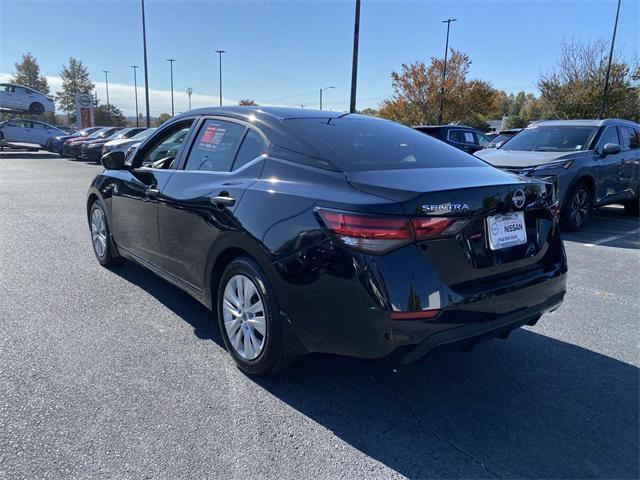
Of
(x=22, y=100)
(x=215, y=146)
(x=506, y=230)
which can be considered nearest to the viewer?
(x=506, y=230)

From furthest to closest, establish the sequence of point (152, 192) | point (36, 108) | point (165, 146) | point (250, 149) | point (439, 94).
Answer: point (439, 94), point (36, 108), point (165, 146), point (152, 192), point (250, 149)

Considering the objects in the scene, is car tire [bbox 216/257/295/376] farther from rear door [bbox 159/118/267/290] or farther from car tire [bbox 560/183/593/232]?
car tire [bbox 560/183/593/232]

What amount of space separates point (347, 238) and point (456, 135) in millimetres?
12637

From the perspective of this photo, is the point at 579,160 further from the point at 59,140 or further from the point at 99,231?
the point at 59,140

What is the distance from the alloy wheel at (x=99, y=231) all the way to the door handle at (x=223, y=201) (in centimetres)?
248

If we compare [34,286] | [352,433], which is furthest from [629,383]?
[34,286]

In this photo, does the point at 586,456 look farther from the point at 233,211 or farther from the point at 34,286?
the point at 34,286

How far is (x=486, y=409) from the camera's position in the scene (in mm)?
2826

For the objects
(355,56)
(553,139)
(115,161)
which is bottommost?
(115,161)

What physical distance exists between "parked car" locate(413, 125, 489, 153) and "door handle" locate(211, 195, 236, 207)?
35.9ft

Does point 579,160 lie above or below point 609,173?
above

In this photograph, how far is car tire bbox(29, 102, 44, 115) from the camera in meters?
29.9

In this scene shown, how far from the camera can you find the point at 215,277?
133 inches

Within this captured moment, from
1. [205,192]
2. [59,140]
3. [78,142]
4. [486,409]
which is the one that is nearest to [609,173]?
[486,409]
